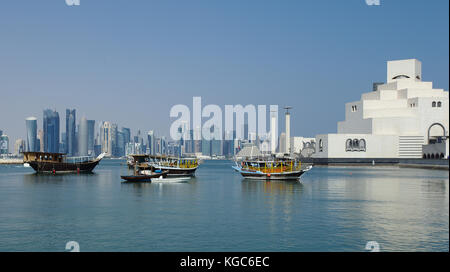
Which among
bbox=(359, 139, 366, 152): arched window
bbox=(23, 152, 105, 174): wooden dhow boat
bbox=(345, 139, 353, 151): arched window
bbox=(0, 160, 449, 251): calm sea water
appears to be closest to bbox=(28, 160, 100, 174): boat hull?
bbox=(23, 152, 105, 174): wooden dhow boat

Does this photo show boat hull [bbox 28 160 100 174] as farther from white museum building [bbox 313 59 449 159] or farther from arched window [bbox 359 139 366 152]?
arched window [bbox 359 139 366 152]

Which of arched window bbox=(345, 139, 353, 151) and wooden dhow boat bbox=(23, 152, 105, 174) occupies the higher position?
arched window bbox=(345, 139, 353, 151)

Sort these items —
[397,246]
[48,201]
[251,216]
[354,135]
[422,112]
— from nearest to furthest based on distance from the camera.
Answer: [397,246]
[251,216]
[48,201]
[422,112]
[354,135]

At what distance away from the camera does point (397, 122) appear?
15975 centimetres

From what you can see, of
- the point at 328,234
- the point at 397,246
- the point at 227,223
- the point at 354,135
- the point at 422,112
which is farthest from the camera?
the point at 354,135

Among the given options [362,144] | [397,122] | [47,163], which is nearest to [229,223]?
[47,163]

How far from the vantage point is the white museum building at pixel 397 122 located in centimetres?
15438

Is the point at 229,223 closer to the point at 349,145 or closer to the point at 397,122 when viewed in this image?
the point at 349,145

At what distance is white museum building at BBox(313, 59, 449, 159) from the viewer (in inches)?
6078

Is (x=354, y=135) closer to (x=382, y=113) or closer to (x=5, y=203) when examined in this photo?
(x=382, y=113)

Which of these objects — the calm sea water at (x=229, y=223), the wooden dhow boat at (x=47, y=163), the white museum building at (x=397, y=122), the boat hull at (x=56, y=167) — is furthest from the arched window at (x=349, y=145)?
the calm sea water at (x=229, y=223)

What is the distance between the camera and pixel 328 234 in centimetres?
2969

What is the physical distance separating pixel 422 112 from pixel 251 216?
135m
